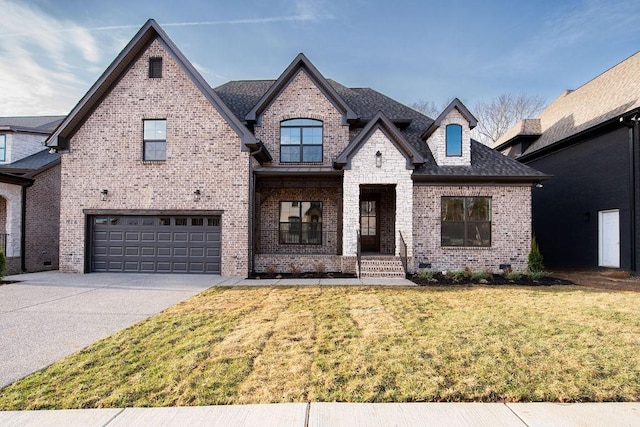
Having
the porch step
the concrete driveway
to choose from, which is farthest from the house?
the concrete driveway

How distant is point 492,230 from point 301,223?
770 centimetres

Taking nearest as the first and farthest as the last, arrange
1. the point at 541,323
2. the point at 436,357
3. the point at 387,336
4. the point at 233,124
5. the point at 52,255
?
the point at 436,357
the point at 387,336
the point at 541,323
the point at 233,124
the point at 52,255

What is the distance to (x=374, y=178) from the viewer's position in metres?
12.4

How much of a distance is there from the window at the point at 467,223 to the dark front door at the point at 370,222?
3.05 m

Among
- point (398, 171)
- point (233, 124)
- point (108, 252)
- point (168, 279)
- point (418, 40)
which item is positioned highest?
point (418, 40)

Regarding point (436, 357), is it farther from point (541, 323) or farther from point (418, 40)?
point (418, 40)

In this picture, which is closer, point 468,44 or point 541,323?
point 541,323

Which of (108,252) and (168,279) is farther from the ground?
(108,252)

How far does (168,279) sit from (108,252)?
132 inches

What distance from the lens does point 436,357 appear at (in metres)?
4.25

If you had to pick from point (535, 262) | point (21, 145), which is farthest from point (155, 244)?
point (535, 262)

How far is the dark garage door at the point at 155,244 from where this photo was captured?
12141 mm

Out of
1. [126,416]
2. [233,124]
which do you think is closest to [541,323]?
[126,416]

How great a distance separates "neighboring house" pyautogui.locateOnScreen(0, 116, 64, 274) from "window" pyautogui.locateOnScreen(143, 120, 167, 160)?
205 inches
